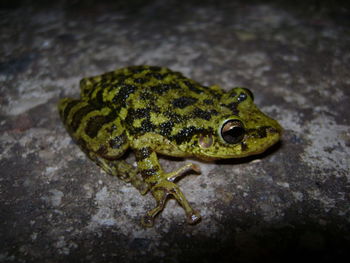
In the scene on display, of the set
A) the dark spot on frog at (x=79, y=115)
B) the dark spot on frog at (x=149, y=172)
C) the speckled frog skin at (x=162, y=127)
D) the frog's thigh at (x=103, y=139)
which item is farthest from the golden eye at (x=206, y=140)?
the dark spot on frog at (x=79, y=115)

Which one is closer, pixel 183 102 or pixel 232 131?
pixel 232 131

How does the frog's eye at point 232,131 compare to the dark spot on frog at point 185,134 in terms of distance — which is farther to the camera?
the dark spot on frog at point 185,134

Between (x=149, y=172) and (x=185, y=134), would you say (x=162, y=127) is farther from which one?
(x=149, y=172)

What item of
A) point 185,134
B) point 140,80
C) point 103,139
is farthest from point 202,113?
point 103,139

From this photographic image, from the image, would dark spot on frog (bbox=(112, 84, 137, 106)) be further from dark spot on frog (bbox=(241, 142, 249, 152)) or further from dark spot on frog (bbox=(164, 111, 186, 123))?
dark spot on frog (bbox=(241, 142, 249, 152))

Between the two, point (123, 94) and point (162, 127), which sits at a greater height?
point (123, 94)

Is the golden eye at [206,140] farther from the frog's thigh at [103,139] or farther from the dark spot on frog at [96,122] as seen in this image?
the dark spot on frog at [96,122]

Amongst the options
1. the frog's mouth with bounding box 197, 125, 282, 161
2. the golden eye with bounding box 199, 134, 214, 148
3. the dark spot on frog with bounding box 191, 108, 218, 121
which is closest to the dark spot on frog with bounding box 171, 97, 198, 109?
the dark spot on frog with bounding box 191, 108, 218, 121
